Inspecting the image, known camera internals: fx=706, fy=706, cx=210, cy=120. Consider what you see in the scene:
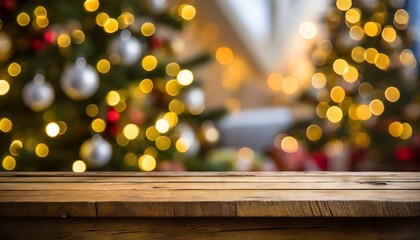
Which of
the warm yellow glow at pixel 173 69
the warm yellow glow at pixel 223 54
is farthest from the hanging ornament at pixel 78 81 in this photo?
the warm yellow glow at pixel 223 54

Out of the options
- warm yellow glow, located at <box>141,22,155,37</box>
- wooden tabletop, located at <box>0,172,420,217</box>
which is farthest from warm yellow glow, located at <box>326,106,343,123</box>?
wooden tabletop, located at <box>0,172,420,217</box>

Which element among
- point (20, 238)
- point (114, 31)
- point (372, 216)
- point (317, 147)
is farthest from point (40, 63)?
point (317, 147)

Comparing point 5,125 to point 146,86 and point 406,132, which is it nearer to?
point 146,86

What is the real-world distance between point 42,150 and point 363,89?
3327 millimetres

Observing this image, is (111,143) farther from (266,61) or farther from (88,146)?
(266,61)

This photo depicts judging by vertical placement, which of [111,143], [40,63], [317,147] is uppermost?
[40,63]

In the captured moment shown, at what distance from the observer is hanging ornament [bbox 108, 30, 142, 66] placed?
320 centimetres

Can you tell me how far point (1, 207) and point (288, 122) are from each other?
4.86 metres

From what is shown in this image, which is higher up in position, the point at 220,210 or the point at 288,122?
the point at 220,210

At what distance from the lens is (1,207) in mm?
1298

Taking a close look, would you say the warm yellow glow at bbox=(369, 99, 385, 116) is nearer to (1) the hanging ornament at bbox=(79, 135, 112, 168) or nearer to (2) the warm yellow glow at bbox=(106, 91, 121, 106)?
(2) the warm yellow glow at bbox=(106, 91, 121, 106)

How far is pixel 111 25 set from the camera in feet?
11.1

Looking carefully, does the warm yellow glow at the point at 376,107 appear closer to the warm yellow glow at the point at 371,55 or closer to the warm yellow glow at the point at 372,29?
the warm yellow glow at the point at 371,55

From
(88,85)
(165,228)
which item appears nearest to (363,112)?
(88,85)
